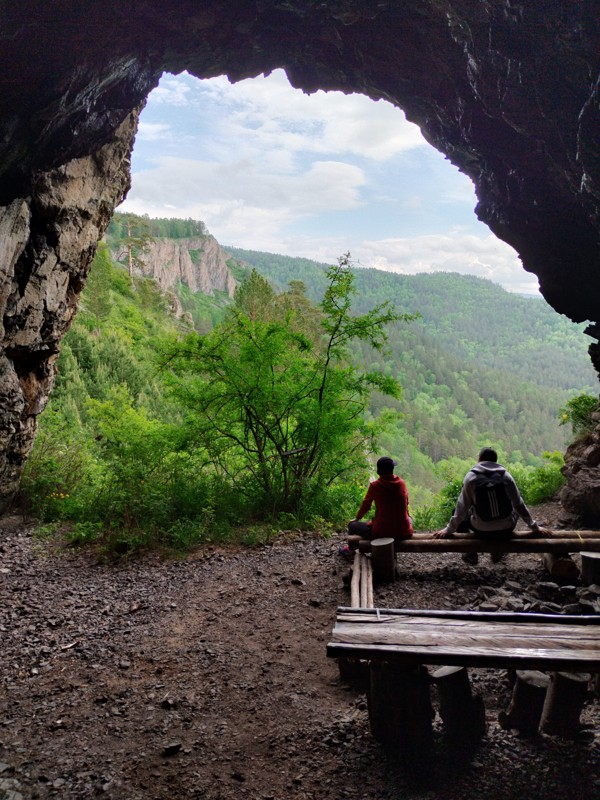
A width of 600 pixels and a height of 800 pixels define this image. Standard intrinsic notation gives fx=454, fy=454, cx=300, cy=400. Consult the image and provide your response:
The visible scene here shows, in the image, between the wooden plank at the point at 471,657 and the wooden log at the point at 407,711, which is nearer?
the wooden plank at the point at 471,657

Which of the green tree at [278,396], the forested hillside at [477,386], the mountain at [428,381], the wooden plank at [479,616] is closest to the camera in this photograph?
the wooden plank at [479,616]

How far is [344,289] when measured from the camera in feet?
30.6

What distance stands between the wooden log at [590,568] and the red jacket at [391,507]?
1.99 m

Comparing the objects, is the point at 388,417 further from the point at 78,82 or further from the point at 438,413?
the point at 438,413

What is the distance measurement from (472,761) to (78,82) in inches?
383

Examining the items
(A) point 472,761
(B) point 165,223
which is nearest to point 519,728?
(A) point 472,761

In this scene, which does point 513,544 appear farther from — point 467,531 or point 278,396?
point 278,396

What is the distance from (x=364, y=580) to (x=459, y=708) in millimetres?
2382

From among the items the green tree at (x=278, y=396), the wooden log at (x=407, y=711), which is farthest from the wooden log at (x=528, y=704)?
the green tree at (x=278, y=396)

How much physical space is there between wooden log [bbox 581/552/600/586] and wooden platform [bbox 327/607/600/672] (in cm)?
215

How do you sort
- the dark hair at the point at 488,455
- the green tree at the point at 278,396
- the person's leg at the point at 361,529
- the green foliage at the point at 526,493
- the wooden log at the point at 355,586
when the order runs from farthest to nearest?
the green foliage at the point at 526,493
the green tree at the point at 278,396
the person's leg at the point at 361,529
the dark hair at the point at 488,455
the wooden log at the point at 355,586

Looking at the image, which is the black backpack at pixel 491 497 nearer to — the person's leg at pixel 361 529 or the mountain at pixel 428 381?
the person's leg at pixel 361 529

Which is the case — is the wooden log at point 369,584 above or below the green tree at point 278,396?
below

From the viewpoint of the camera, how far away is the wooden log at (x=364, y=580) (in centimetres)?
498
